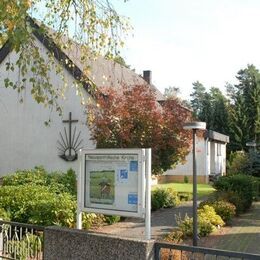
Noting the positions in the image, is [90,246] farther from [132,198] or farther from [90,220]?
[90,220]

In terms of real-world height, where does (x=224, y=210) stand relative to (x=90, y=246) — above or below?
below

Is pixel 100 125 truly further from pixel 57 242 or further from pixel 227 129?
pixel 227 129

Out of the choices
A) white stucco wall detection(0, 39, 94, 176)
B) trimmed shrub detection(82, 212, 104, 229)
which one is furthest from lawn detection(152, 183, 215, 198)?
trimmed shrub detection(82, 212, 104, 229)

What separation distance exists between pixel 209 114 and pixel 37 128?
121ft

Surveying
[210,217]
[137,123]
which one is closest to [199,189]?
[137,123]

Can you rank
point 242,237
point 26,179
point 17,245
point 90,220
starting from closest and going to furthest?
point 17,245, point 242,237, point 90,220, point 26,179

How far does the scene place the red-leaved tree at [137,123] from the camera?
659 inches

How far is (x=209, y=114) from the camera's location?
190 feet

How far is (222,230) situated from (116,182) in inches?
289

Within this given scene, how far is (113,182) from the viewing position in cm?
582

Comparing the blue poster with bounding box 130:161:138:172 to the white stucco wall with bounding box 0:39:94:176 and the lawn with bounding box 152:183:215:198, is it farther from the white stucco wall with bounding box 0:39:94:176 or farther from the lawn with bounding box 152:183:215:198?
the lawn with bounding box 152:183:215:198

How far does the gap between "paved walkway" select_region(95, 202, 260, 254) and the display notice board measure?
3377 millimetres

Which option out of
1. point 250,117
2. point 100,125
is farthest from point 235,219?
point 250,117

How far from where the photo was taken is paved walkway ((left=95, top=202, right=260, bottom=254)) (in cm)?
1055
